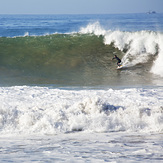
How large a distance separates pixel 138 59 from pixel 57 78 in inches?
213

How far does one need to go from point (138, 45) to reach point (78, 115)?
484 inches

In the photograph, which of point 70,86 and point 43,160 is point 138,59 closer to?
point 70,86

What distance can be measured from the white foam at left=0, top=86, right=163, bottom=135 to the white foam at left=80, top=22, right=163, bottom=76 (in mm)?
7602

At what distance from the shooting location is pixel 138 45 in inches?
708

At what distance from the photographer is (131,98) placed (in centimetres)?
786

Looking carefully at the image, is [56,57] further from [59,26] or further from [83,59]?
[59,26]

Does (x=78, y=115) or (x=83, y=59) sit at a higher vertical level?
(x=83, y=59)

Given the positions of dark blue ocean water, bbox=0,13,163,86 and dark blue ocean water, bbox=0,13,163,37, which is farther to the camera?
dark blue ocean water, bbox=0,13,163,37

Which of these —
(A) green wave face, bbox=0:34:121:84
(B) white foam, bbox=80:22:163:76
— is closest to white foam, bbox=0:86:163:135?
(A) green wave face, bbox=0:34:121:84

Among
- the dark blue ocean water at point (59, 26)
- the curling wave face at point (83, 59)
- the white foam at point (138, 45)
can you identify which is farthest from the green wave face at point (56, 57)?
the dark blue ocean water at point (59, 26)

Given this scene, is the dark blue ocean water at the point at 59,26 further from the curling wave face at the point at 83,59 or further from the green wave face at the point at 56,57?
the green wave face at the point at 56,57

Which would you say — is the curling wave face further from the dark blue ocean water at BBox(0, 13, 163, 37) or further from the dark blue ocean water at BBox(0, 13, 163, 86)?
the dark blue ocean water at BBox(0, 13, 163, 37)

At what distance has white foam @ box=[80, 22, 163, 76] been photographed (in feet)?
51.8

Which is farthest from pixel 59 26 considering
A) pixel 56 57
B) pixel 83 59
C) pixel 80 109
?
pixel 80 109
